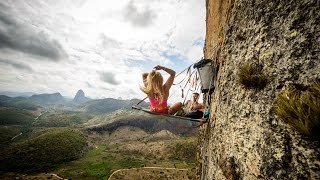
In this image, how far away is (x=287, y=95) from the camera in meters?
4.12

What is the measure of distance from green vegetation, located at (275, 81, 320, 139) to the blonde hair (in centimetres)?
531

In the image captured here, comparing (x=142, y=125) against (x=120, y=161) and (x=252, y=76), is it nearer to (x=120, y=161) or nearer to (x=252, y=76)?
(x=120, y=161)

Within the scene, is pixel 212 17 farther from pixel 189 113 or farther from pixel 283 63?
pixel 283 63

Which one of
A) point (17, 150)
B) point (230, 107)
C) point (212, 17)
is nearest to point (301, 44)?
point (230, 107)

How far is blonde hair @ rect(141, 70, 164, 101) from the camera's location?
9062mm

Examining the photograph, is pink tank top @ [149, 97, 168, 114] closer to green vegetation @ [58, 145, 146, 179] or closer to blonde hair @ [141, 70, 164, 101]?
blonde hair @ [141, 70, 164, 101]

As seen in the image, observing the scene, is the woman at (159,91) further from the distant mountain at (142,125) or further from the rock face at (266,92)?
the distant mountain at (142,125)

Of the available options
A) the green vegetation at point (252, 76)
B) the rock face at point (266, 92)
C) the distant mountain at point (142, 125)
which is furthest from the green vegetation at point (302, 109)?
the distant mountain at point (142, 125)

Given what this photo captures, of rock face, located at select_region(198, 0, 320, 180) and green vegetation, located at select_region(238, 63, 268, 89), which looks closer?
rock face, located at select_region(198, 0, 320, 180)

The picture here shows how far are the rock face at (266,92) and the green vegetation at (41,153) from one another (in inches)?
4085

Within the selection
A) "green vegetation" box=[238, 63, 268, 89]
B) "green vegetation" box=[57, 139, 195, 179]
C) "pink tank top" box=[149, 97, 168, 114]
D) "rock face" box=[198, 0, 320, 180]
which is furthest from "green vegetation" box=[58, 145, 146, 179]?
"green vegetation" box=[238, 63, 268, 89]

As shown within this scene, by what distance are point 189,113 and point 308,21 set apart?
5.27 meters

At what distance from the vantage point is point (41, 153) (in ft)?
337

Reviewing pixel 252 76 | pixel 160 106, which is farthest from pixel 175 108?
pixel 252 76
